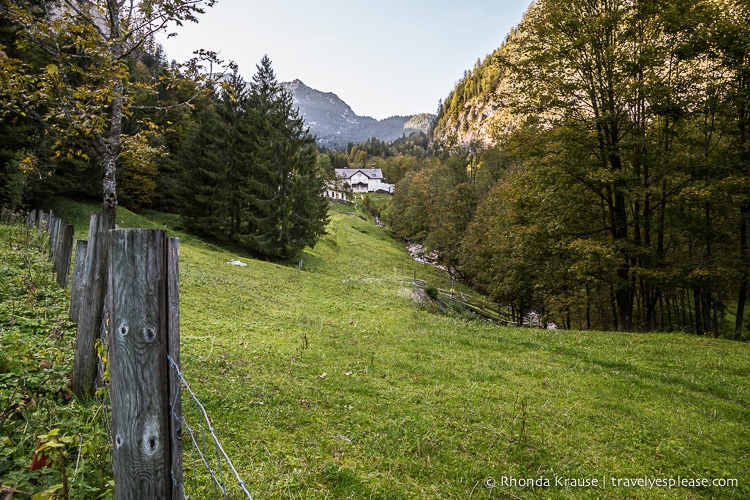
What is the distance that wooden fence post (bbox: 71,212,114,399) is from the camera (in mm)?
4242

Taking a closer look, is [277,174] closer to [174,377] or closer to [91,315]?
[91,315]

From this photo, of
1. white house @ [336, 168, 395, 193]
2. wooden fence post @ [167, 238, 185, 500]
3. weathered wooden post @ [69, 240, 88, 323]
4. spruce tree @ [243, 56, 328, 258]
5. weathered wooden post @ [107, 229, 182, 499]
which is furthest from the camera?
white house @ [336, 168, 395, 193]

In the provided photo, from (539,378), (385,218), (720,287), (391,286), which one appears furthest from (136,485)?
(385,218)

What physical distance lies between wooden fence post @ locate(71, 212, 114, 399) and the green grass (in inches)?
70.6

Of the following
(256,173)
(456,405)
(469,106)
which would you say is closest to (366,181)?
(469,106)

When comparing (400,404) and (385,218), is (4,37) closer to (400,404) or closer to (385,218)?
(400,404)

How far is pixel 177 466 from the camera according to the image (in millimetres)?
2027

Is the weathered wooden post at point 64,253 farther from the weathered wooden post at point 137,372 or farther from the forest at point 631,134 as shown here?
the forest at point 631,134

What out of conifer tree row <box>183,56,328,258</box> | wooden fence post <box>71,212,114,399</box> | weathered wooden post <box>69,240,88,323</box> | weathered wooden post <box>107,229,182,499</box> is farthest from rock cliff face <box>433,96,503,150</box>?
weathered wooden post <box>107,229,182,499</box>

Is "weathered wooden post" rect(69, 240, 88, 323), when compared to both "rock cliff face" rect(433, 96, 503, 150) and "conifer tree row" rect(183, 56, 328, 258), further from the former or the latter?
"rock cliff face" rect(433, 96, 503, 150)

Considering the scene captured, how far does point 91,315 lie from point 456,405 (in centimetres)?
573

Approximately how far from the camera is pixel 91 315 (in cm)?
426

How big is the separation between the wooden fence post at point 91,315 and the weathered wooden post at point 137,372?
2929mm

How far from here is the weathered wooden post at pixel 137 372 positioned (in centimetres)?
192
